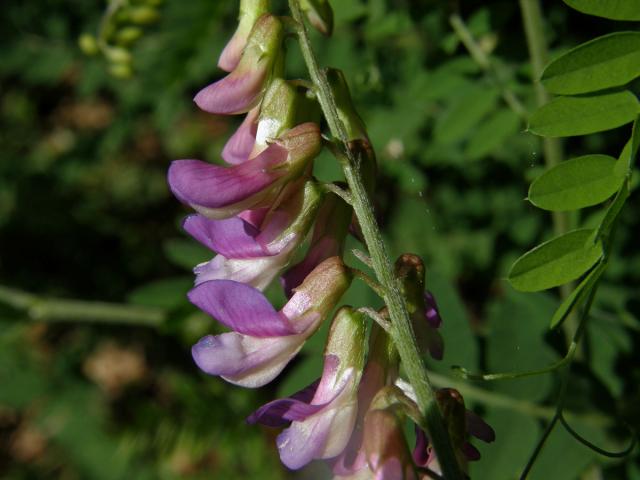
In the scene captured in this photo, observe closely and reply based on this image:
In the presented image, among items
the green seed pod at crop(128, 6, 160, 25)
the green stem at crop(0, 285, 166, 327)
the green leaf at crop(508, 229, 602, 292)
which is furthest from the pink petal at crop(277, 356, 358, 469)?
the green stem at crop(0, 285, 166, 327)

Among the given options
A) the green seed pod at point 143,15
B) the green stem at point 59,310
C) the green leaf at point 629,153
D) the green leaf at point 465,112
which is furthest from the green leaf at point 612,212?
the green stem at point 59,310

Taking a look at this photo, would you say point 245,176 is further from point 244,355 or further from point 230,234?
point 244,355

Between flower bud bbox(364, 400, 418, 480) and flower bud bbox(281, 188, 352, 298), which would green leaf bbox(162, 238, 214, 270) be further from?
flower bud bbox(364, 400, 418, 480)

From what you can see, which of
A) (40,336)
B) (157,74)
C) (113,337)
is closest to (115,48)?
(157,74)

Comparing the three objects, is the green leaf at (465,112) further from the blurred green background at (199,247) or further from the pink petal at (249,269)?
the pink petal at (249,269)

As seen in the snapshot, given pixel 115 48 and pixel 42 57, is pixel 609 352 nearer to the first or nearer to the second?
pixel 115 48

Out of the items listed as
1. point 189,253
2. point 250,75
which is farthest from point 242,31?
point 189,253
